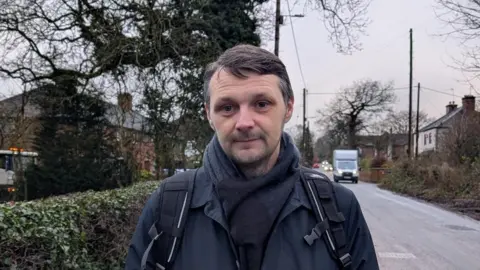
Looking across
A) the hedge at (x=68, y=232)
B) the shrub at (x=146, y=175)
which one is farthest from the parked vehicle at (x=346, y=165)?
the hedge at (x=68, y=232)

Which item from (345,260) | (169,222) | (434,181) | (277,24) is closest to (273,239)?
(345,260)

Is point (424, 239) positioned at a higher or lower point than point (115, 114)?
lower

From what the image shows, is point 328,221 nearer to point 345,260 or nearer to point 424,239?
point 345,260

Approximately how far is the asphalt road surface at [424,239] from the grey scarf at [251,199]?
6.95 meters

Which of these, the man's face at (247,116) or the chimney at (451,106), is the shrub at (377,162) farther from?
the man's face at (247,116)

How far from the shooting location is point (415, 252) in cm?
946

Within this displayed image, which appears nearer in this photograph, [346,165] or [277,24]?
[277,24]

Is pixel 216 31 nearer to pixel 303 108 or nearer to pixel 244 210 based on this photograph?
pixel 244 210

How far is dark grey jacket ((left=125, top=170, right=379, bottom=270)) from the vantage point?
1.58m

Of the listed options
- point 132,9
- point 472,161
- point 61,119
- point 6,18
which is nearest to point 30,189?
point 61,119

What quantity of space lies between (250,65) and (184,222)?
61 cm

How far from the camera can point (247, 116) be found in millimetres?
1688

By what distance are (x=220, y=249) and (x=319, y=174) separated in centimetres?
52

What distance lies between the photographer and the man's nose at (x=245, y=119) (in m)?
1.68
